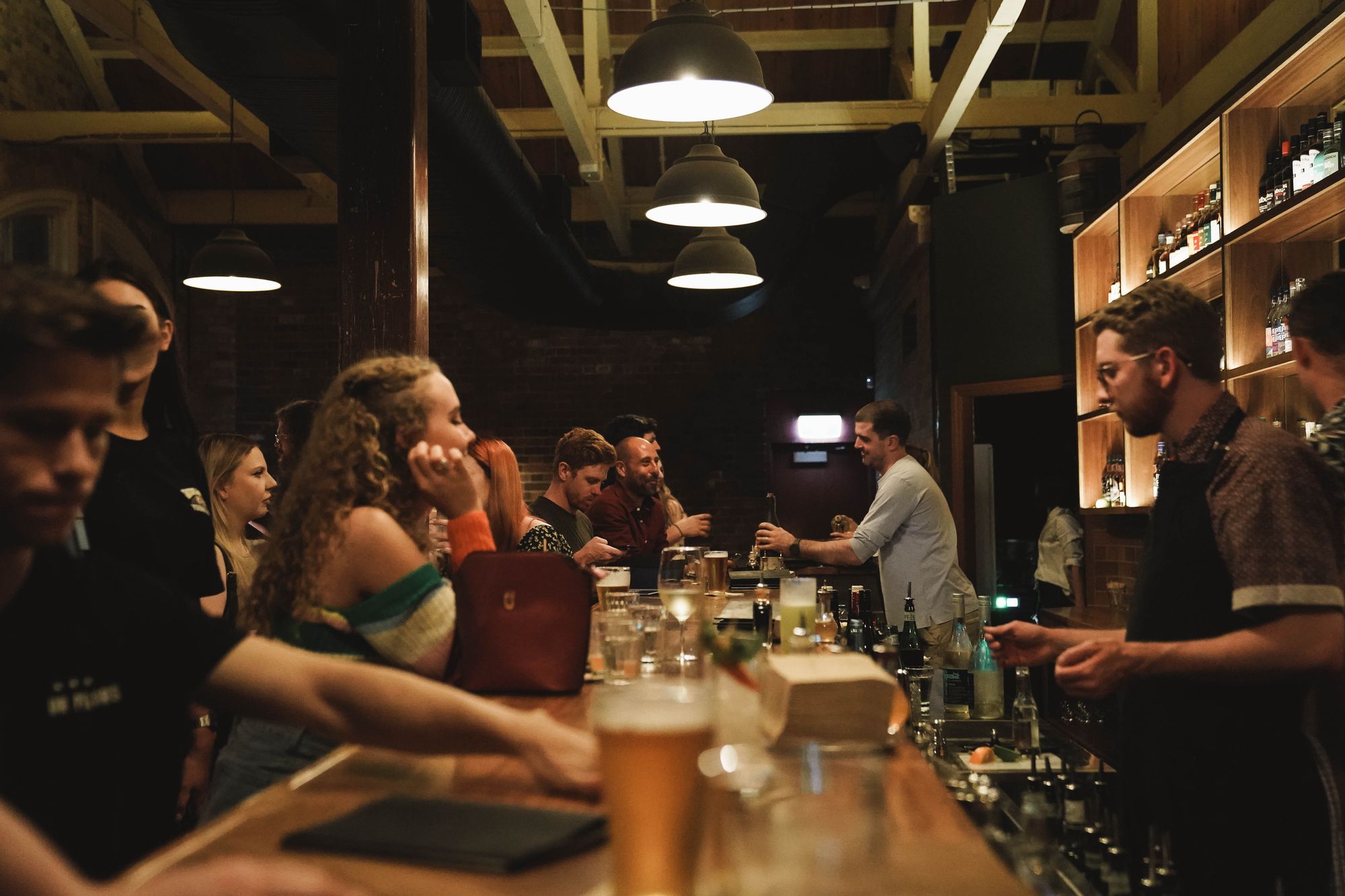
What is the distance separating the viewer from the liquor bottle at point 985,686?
3.20 meters

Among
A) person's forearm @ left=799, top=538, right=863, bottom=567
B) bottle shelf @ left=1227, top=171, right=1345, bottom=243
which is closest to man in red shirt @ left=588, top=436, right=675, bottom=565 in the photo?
person's forearm @ left=799, top=538, right=863, bottom=567

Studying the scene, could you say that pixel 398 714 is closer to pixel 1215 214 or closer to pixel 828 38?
pixel 1215 214

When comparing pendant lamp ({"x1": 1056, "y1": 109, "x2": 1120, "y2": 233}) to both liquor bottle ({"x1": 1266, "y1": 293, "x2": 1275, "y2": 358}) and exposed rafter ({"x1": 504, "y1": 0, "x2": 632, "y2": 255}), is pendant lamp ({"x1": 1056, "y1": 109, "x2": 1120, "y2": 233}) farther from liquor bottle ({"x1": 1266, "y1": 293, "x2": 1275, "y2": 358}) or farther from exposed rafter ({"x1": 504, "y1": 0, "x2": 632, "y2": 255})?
exposed rafter ({"x1": 504, "y1": 0, "x2": 632, "y2": 255})

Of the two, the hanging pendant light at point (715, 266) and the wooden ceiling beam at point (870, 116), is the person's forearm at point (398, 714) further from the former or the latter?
the wooden ceiling beam at point (870, 116)

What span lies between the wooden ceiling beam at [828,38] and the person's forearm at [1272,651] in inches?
269

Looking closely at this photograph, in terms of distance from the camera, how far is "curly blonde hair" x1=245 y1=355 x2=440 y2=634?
1803mm

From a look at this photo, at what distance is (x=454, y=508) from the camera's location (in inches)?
83.4

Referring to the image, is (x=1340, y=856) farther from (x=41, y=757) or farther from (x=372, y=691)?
(x=41, y=757)

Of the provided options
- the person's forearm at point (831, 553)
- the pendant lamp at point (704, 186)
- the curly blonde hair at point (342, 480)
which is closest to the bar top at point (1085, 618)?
the person's forearm at point (831, 553)

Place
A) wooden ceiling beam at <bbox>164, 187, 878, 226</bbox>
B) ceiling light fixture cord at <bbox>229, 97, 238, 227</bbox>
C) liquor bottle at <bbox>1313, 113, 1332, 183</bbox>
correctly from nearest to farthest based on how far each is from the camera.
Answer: liquor bottle at <bbox>1313, 113, 1332, 183</bbox>, ceiling light fixture cord at <bbox>229, 97, 238, 227</bbox>, wooden ceiling beam at <bbox>164, 187, 878, 226</bbox>

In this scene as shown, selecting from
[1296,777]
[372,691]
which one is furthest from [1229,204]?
[372,691]

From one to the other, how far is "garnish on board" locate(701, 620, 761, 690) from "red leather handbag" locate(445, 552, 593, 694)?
16.7 inches

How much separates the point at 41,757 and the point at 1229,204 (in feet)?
14.5

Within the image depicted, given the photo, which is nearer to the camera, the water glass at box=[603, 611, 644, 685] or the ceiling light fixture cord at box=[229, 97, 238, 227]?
the water glass at box=[603, 611, 644, 685]
